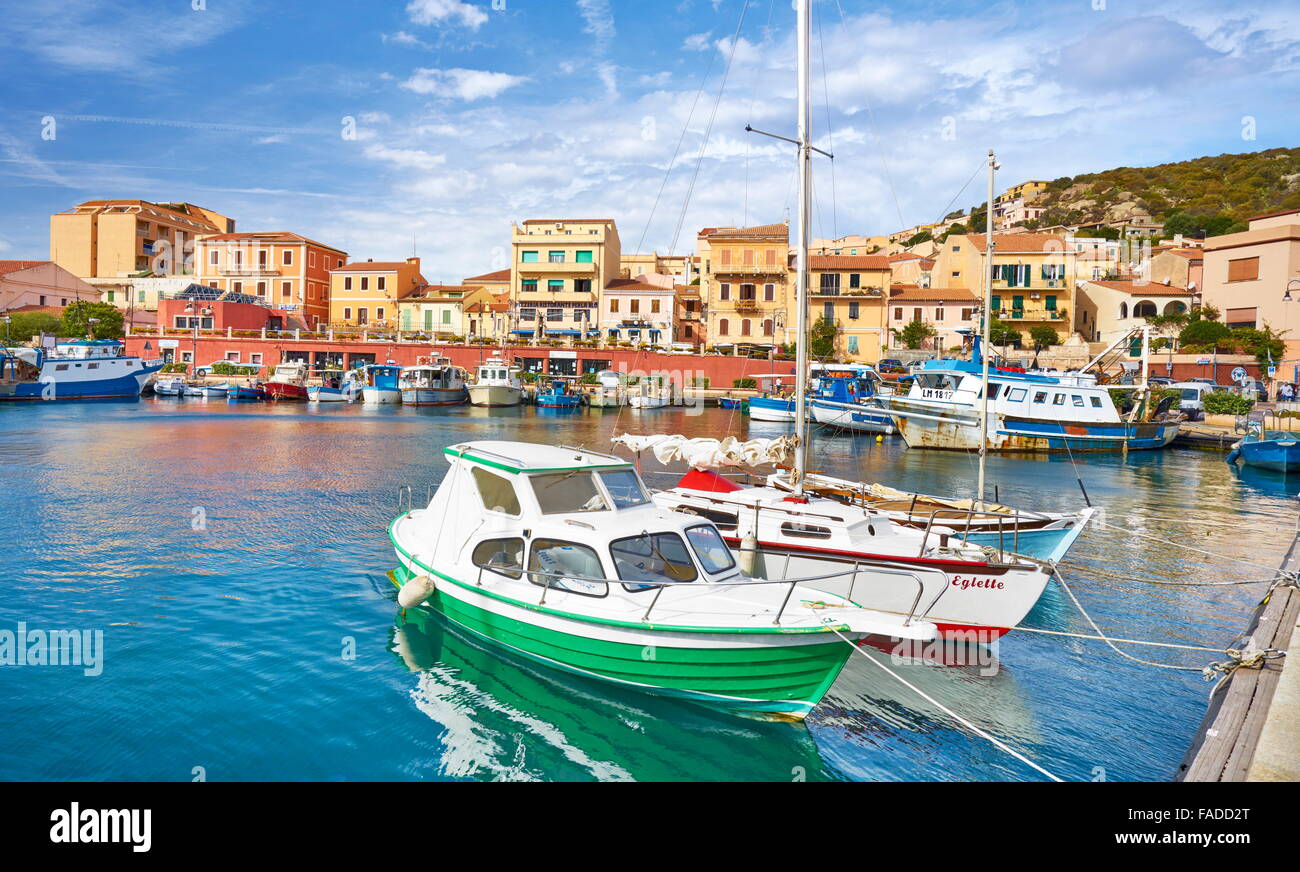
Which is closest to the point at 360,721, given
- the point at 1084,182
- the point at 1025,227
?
the point at 1025,227

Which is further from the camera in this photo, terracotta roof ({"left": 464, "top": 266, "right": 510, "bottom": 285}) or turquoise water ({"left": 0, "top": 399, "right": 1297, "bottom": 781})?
terracotta roof ({"left": 464, "top": 266, "right": 510, "bottom": 285})

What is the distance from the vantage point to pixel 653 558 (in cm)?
1106

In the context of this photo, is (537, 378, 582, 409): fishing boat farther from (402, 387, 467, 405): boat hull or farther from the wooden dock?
the wooden dock

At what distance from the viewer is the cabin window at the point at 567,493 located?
11.8 meters

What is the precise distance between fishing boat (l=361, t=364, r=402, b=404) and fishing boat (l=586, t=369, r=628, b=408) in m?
16.2

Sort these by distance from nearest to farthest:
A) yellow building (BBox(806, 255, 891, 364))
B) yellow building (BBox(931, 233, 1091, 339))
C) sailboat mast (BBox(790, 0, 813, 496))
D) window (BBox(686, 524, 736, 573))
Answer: window (BBox(686, 524, 736, 573))
sailboat mast (BBox(790, 0, 813, 496))
yellow building (BBox(931, 233, 1091, 339))
yellow building (BBox(806, 255, 891, 364))

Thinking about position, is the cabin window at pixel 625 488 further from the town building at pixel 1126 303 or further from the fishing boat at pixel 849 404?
the town building at pixel 1126 303

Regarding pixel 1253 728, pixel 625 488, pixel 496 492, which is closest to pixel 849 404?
pixel 625 488

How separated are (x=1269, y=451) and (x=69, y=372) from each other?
76068mm

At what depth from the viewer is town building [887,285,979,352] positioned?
237ft

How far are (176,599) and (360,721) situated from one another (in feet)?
22.2

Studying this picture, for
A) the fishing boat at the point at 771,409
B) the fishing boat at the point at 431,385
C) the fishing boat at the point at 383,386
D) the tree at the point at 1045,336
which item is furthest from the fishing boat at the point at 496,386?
the tree at the point at 1045,336

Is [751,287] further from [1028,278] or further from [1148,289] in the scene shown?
[1148,289]

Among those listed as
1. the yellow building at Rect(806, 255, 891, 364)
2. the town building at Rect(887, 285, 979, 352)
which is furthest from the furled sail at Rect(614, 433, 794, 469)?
the town building at Rect(887, 285, 979, 352)
